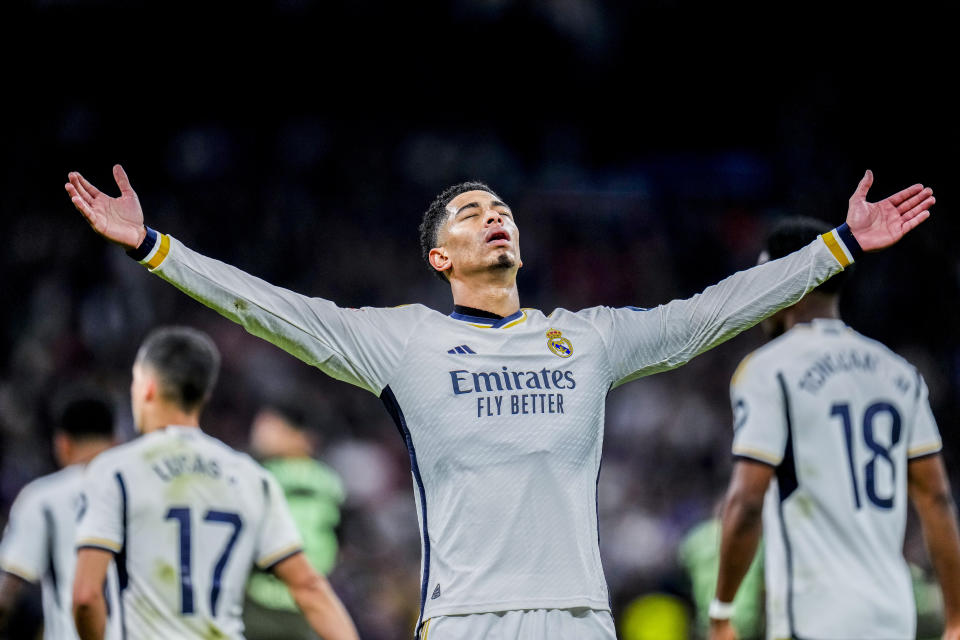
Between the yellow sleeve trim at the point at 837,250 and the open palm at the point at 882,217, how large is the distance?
63 mm

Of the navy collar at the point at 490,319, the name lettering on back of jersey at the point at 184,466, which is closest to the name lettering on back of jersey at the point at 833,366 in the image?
the navy collar at the point at 490,319

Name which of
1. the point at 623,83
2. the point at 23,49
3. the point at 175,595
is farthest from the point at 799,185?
the point at 175,595

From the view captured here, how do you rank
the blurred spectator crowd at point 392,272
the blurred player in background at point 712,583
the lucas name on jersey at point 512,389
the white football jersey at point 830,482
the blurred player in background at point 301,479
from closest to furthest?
the lucas name on jersey at point 512,389
the white football jersey at point 830,482
the blurred player in background at point 301,479
the blurred player in background at point 712,583
the blurred spectator crowd at point 392,272

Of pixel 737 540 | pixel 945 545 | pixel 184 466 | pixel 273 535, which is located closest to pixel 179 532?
pixel 184 466

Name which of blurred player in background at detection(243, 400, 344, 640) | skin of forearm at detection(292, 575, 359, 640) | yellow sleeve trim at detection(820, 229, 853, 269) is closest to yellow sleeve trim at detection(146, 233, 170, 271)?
skin of forearm at detection(292, 575, 359, 640)

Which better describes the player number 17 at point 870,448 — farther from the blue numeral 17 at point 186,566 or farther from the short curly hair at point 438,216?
the blue numeral 17 at point 186,566

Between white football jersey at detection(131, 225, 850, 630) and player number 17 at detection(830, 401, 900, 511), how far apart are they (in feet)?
2.74

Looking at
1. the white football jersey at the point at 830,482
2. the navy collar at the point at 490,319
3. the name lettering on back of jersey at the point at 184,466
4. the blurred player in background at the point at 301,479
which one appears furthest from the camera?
the blurred player in background at the point at 301,479

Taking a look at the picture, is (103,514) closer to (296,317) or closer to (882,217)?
(296,317)

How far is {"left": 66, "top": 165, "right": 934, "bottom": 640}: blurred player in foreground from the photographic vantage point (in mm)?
3746

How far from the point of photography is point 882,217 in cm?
411

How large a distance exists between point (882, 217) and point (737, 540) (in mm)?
1322

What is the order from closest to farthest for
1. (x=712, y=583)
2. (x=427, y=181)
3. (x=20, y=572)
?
(x=20, y=572), (x=712, y=583), (x=427, y=181)

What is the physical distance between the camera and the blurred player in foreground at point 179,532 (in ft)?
15.8
